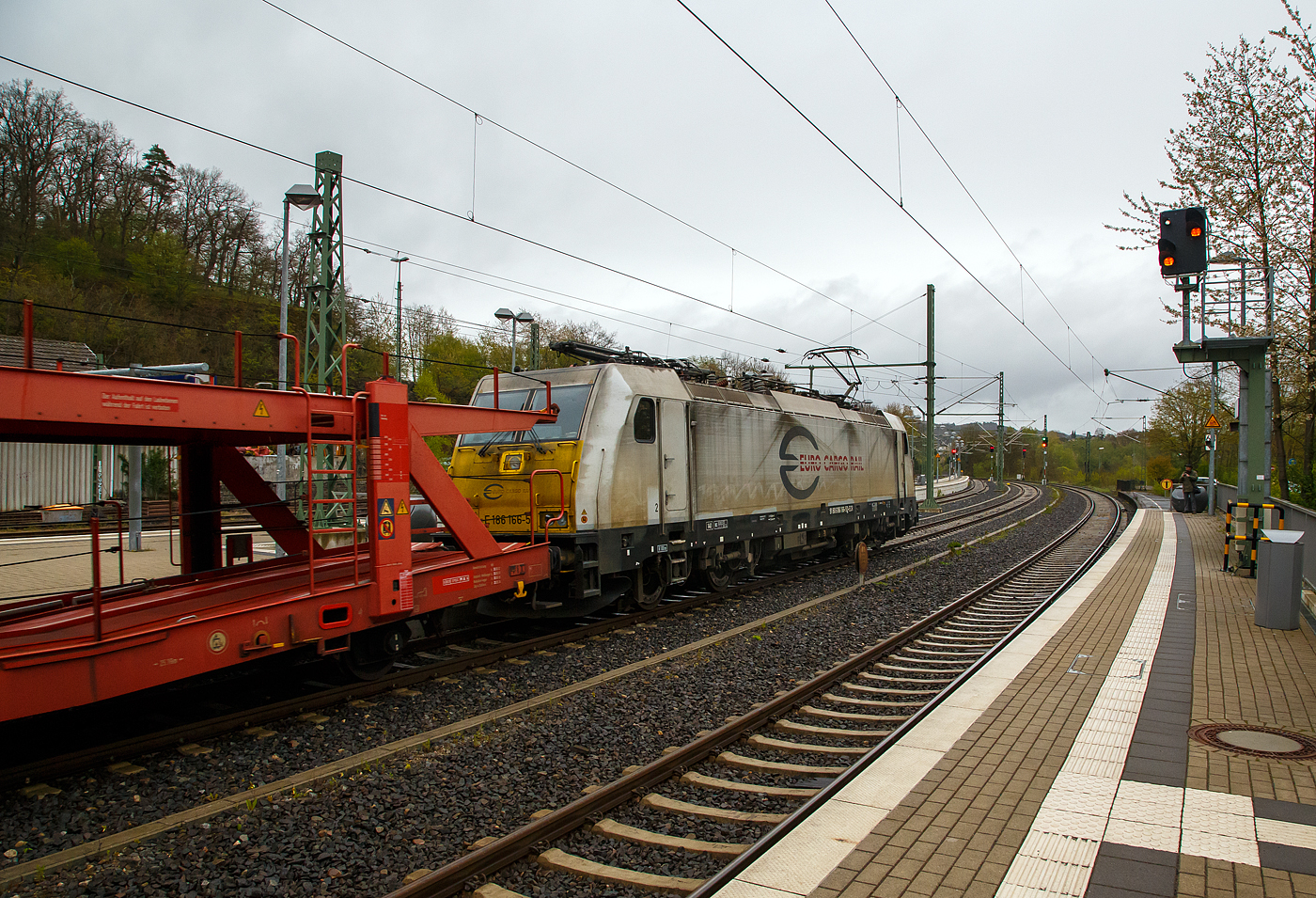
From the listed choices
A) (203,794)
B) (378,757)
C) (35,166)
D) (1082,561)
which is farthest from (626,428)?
(35,166)

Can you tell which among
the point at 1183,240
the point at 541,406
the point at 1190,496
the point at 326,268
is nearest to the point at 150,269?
the point at 326,268

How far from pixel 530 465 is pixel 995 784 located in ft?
21.9

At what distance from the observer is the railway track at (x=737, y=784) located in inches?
167

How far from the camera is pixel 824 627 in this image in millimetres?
10555

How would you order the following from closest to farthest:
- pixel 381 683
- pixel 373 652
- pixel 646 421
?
pixel 381 683, pixel 373 652, pixel 646 421

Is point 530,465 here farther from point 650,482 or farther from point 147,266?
point 147,266

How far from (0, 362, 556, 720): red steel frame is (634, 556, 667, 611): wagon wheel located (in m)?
2.25

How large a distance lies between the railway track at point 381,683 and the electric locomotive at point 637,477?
36 cm

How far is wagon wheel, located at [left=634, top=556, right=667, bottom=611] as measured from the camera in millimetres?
11016

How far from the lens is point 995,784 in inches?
201

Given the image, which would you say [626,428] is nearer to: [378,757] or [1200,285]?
[378,757]

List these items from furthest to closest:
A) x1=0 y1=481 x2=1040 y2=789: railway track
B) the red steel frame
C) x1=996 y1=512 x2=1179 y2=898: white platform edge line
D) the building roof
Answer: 1. the building roof
2. x1=0 y1=481 x2=1040 y2=789: railway track
3. the red steel frame
4. x1=996 y1=512 x2=1179 y2=898: white platform edge line

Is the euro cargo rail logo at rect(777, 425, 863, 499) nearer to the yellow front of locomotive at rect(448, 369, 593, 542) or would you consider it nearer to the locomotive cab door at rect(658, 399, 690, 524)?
the locomotive cab door at rect(658, 399, 690, 524)

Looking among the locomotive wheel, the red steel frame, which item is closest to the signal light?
the red steel frame
